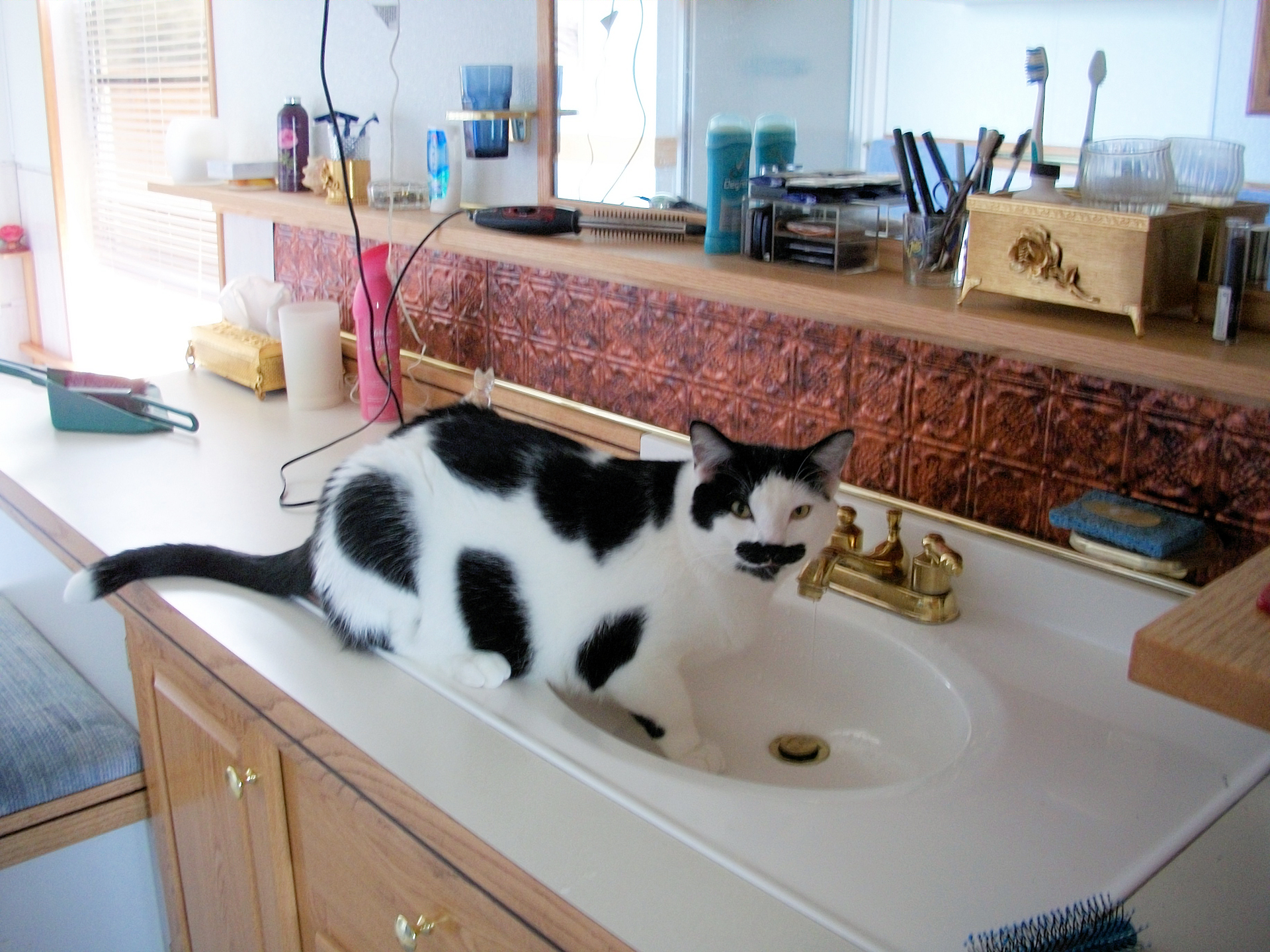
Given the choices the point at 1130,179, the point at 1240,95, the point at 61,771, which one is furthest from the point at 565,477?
the point at 61,771

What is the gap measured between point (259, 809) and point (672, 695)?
0.49 meters

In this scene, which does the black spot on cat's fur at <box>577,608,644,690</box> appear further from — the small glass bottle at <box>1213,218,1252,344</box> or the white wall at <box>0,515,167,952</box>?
the white wall at <box>0,515,167,952</box>

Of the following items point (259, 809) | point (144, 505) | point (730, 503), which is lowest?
point (259, 809)

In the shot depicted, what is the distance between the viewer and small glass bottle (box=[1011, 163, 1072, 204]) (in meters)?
1.01

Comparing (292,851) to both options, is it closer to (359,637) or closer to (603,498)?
(359,637)

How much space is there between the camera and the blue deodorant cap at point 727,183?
1.34 m

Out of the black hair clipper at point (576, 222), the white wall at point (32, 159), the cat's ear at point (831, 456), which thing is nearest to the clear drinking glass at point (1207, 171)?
the cat's ear at point (831, 456)

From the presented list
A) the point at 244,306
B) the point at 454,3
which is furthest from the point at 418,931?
the point at 244,306

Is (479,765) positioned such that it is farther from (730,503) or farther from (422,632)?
(730,503)

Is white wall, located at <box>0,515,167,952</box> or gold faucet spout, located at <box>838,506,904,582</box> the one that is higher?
gold faucet spout, located at <box>838,506,904,582</box>

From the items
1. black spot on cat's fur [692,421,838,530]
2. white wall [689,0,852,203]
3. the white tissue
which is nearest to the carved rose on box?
black spot on cat's fur [692,421,838,530]

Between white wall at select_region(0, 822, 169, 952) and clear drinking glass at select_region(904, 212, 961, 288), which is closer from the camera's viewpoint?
clear drinking glass at select_region(904, 212, 961, 288)

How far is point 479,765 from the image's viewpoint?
99 cm

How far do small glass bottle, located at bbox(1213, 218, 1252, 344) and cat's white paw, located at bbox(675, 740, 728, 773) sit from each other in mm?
589
